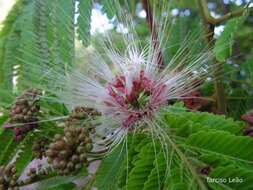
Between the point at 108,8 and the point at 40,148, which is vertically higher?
the point at 108,8

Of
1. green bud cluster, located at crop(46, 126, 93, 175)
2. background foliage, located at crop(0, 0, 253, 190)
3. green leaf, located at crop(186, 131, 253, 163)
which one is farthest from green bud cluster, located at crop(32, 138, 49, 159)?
green leaf, located at crop(186, 131, 253, 163)

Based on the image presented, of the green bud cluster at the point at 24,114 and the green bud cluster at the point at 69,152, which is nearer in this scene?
the green bud cluster at the point at 69,152

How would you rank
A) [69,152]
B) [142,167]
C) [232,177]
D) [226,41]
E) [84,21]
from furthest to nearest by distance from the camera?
[84,21], [226,41], [69,152], [142,167], [232,177]

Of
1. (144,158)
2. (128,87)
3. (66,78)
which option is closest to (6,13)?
(66,78)

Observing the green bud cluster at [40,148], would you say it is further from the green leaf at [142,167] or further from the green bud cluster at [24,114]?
the green leaf at [142,167]

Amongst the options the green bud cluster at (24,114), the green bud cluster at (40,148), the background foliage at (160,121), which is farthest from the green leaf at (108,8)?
the green bud cluster at (40,148)

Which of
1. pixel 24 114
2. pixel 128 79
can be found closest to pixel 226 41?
pixel 128 79

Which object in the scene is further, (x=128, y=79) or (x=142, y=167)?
(x=128, y=79)

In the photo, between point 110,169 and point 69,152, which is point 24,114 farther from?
point 110,169
